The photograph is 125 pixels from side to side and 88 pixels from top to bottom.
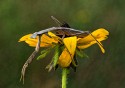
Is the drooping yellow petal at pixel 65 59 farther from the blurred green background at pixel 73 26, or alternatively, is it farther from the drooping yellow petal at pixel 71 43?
the blurred green background at pixel 73 26


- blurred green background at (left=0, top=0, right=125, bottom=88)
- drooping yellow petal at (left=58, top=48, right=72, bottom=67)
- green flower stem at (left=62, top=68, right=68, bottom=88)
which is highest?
drooping yellow petal at (left=58, top=48, right=72, bottom=67)

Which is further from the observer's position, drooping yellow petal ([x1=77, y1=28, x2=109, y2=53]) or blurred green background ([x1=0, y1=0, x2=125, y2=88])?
blurred green background ([x1=0, y1=0, x2=125, y2=88])

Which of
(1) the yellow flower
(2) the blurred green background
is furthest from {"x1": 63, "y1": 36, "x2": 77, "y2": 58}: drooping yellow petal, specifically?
(2) the blurred green background

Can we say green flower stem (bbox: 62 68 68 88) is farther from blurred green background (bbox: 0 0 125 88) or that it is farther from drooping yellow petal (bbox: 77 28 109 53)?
blurred green background (bbox: 0 0 125 88)

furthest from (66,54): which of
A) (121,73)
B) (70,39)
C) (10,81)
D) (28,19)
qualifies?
(28,19)

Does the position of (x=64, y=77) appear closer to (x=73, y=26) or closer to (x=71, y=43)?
(x=71, y=43)

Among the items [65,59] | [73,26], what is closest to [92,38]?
[65,59]

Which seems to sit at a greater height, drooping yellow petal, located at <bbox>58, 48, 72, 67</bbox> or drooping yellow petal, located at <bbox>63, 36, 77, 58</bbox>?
drooping yellow petal, located at <bbox>63, 36, 77, 58</bbox>
